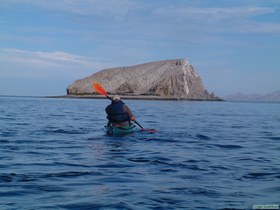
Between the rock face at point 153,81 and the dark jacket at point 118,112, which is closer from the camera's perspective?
the dark jacket at point 118,112

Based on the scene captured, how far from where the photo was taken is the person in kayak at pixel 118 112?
15648 millimetres

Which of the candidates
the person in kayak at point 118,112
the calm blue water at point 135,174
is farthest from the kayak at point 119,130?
the calm blue water at point 135,174

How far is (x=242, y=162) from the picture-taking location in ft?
32.2

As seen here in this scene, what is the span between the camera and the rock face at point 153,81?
123 m

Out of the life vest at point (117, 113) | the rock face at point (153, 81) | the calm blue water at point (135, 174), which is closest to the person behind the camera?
the calm blue water at point (135, 174)

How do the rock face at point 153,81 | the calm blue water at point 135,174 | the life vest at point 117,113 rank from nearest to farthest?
the calm blue water at point 135,174 < the life vest at point 117,113 < the rock face at point 153,81

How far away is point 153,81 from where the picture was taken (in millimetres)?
136875

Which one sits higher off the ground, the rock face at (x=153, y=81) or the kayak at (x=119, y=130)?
the rock face at (x=153, y=81)

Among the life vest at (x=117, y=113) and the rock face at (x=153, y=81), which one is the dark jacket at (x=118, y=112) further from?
the rock face at (x=153, y=81)

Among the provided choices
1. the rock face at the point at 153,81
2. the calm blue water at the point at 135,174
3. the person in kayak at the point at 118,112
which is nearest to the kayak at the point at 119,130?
the person in kayak at the point at 118,112

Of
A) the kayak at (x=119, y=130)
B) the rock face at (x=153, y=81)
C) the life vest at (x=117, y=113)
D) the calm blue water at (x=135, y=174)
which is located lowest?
the calm blue water at (x=135, y=174)

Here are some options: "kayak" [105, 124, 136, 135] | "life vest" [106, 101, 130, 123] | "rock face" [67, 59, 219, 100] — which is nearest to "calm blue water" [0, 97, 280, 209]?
"kayak" [105, 124, 136, 135]

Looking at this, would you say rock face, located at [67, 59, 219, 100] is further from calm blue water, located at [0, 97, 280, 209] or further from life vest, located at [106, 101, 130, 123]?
calm blue water, located at [0, 97, 280, 209]

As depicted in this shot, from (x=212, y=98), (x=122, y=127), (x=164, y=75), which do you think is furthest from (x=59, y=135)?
(x=164, y=75)
